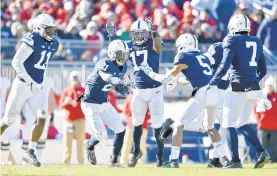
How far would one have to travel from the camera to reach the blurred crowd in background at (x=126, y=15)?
22.5m

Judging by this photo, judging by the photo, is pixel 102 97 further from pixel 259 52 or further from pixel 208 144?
pixel 208 144

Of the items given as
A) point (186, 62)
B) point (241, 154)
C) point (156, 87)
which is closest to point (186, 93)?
point (241, 154)

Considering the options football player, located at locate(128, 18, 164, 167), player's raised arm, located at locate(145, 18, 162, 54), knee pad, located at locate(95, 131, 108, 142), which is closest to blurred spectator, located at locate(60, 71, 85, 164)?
football player, located at locate(128, 18, 164, 167)

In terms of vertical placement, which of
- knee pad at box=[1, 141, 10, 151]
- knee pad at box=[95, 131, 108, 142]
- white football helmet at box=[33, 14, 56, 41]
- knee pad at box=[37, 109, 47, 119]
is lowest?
knee pad at box=[1, 141, 10, 151]

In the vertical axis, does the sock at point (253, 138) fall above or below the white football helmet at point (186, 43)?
below

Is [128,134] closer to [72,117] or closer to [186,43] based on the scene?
[72,117]

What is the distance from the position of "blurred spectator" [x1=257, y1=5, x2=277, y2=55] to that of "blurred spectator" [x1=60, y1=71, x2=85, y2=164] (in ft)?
14.5

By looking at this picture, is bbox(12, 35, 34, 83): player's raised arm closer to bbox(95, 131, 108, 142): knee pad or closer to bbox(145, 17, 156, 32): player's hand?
bbox(95, 131, 108, 142): knee pad

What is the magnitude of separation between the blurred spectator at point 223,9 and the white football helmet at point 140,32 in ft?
22.5

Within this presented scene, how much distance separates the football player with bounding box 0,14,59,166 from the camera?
50.4ft

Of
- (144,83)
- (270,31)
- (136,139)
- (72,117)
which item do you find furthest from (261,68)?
(270,31)

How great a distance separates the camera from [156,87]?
1645cm

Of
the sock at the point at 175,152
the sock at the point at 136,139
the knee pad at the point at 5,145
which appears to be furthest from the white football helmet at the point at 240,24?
the knee pad at the point at 5,145

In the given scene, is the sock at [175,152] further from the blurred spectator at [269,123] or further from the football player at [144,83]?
the blurred spectator at [269,123]
